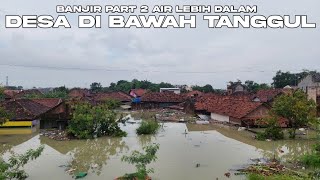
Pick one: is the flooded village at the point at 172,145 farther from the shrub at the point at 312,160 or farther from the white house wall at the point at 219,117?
the shrub at the point at 312,160

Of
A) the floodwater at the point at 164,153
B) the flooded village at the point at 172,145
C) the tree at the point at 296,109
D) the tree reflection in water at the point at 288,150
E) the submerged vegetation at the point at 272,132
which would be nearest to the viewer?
the floodwater at the point at 164,153

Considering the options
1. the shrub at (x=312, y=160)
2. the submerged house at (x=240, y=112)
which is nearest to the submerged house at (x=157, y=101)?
the submerged house at (x=240, y=112)

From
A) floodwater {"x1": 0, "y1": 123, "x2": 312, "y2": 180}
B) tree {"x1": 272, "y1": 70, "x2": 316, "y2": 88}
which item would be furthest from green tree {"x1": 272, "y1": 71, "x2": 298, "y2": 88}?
floodwater {"x1": 0, "y1": 123, "x2": 312, "y2": 180}

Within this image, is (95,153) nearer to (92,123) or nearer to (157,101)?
(92,123)

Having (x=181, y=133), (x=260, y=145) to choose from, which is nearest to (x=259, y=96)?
(x=181, y=133)

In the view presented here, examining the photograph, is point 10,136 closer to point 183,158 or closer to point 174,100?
A: point 183,158

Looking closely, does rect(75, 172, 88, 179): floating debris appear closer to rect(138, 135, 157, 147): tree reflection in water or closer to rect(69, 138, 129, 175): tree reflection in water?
rect(69, 138, 129, 175): tree reflection in water
